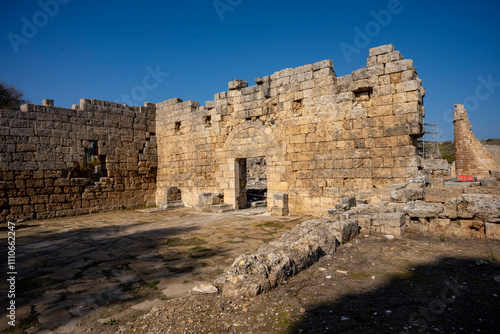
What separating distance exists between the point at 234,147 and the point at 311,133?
10.7 ft

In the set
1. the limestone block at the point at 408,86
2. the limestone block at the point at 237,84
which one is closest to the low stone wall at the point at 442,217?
the limestone block at the point at 408,86

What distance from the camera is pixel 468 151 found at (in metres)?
19.0

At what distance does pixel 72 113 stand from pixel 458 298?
42.8 feet

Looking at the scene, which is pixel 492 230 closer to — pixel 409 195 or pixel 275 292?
pixel 409 195

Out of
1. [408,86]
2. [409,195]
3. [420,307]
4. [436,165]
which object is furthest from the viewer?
[436,165]

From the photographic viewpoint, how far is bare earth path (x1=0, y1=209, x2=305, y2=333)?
3.00 m

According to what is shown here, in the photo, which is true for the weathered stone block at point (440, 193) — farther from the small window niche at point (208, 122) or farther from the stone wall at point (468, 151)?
the stone wall at point (468, 151)

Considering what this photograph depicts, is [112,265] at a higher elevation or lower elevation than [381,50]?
lower

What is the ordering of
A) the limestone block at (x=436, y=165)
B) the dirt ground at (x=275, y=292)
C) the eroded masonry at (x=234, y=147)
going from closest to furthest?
the dirt ground at (x=275, y=292) → the eroded masonry at (x=234, y=147) → the limestone block at (x=436, y=165)

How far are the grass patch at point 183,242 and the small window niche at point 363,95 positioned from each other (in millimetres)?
6159

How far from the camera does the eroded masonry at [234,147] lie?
8.26m

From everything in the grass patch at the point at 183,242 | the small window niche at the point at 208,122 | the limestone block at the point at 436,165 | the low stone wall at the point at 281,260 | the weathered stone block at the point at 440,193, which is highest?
the small window niche at the point at 208,122

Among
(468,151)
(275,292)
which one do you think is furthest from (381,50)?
(468,151)

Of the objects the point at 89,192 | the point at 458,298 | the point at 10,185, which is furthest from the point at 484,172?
the point at 10,185
